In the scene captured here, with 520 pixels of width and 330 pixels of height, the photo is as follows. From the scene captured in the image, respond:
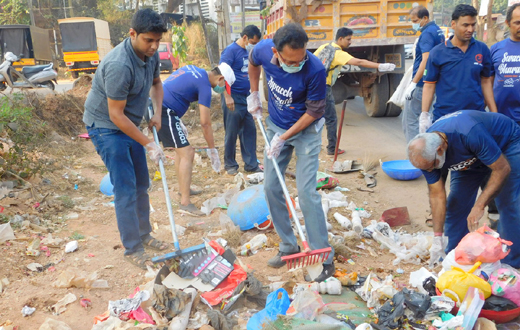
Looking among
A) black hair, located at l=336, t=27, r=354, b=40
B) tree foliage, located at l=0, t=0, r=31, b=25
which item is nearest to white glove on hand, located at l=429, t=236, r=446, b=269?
black hair, located at l=336, t=27, r=354, b=40

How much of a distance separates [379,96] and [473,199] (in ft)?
20.2

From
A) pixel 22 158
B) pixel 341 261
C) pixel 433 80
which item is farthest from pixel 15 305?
pixel 433 80

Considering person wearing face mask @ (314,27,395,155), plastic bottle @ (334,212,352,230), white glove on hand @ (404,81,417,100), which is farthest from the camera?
person wearing face mask @ (314,27,395,155)

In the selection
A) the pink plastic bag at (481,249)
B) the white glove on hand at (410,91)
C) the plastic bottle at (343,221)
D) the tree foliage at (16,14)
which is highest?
the tree foliage at (16,14)

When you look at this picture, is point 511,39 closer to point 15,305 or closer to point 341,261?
point 341,261

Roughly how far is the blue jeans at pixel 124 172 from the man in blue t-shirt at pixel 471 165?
6.77 ft

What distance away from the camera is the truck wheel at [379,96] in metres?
8.99

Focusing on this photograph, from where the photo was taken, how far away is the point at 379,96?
30.1ft

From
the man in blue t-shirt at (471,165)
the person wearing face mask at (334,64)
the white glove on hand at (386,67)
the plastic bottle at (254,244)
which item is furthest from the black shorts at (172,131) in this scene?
the white glove on hand at (386,67)

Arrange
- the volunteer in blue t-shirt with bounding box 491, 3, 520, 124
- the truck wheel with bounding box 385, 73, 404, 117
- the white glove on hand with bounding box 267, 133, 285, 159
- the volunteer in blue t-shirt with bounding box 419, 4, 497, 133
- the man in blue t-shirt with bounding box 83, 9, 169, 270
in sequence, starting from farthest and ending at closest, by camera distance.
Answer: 1. the truck wheel with bounding box 385, 73, 404, 117
2. the volunteer in blue t-shirt with bounding box 419, 4, 497, 133
3. the volunteer in blue t-shirt with bounding box 491, 3, 520, 124
4. the white glove on hand with bounding box 267, 133, 285, 159
5. the man in blue t-shirt with bounding box 83, 9, 169, 270

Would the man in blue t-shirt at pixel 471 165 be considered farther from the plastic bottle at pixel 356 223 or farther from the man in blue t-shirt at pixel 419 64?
the man in blue t-shirt at pixel 419 64

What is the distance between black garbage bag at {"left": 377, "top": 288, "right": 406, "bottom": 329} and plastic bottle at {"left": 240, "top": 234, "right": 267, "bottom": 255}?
1.41 meters

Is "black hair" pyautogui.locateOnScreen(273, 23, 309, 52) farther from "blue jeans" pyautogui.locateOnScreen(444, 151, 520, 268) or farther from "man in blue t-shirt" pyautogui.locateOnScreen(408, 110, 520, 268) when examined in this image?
"blue jeans" pyautogui.locateOnScreen(444, 151, 520, 268)

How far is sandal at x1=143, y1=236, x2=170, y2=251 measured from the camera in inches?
149
